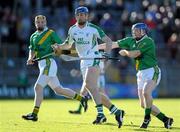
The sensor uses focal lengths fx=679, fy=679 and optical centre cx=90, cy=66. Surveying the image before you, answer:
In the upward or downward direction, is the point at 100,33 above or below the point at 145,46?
above

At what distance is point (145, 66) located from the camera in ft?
44.7

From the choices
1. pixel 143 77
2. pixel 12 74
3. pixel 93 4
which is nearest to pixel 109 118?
pixel 143 77

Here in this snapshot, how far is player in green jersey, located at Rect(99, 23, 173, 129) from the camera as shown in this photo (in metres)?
13.4

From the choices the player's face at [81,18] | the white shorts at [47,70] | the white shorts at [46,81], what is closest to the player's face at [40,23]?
the white shorts at [47,70]

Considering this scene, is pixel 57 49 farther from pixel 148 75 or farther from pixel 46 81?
pixel 148 75

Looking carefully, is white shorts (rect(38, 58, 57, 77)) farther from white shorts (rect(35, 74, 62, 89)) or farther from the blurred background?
the blurred background

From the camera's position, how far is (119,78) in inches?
1174

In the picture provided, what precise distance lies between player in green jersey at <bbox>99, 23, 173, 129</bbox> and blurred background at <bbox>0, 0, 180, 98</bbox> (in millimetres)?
14805

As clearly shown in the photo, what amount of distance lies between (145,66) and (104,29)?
16.1 meters

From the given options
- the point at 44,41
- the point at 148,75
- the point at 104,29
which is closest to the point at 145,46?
the point at 148,75

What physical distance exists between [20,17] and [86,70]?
16.5m

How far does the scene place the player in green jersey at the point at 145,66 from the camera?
13375mm

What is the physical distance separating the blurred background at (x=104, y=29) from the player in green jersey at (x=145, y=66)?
14.8 metres

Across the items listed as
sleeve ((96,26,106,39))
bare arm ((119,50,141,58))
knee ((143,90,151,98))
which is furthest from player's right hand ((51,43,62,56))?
knee ((143,90,151,98))
